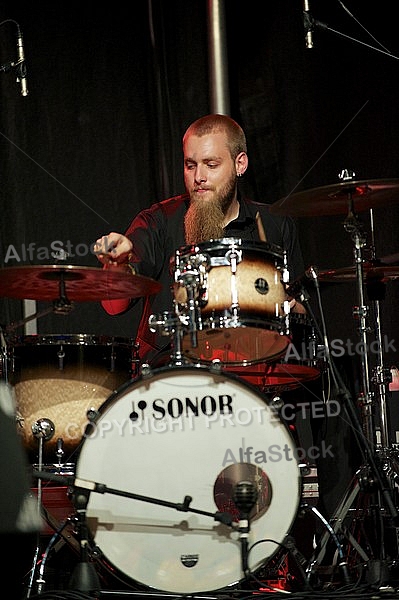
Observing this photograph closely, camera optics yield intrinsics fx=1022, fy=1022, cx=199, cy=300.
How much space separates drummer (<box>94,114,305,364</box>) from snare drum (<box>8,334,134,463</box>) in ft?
1.20

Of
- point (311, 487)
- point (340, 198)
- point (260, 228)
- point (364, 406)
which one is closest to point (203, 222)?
point (260, 228)

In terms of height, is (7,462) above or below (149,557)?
above

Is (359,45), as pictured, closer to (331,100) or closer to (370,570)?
(331,100)

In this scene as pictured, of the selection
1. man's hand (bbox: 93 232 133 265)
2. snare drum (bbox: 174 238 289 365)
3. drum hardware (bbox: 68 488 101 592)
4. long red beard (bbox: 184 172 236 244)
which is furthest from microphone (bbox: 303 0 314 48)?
drum hardware (bbox: 68 488 101 592)

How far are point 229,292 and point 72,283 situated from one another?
474 millimetres

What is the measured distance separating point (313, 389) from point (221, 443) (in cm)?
94

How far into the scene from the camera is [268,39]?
4582mm

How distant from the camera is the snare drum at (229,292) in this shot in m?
3.05

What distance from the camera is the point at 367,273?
3.53 m

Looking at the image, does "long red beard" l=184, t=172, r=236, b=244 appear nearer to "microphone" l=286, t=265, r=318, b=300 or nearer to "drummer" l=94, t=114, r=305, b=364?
"drummer" l=94, t=114, r=305, b=364

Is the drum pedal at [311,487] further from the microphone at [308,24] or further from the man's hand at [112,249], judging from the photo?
the microphone at [308,24]

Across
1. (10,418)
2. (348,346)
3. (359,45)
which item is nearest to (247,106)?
(359,45)

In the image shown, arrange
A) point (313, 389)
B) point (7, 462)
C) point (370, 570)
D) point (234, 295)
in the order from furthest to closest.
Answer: point (313, 389), point (234, 295), point (370, 570), point (7, 462)

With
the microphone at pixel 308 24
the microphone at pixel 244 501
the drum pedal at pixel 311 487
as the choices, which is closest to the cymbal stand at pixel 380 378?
the drum pedal at pixel 311 487
